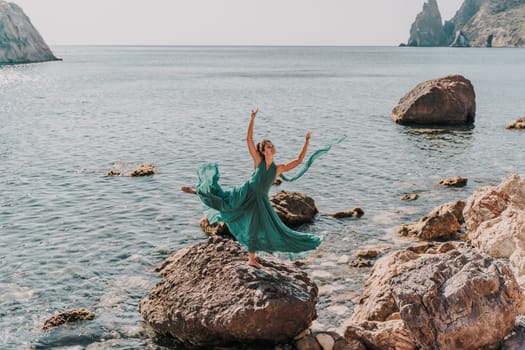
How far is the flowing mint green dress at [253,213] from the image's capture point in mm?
→ 12461

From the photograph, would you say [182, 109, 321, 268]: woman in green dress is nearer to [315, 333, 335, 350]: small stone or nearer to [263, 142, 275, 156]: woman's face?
[263, 142, 275, 156]: woman's face

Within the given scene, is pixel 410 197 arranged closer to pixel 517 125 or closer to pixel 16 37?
pixel 517 125

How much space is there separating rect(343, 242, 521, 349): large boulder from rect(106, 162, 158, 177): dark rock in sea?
2011cm

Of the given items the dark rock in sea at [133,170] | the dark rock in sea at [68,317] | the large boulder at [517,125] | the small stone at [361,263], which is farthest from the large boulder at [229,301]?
the large boulder at [517,125]

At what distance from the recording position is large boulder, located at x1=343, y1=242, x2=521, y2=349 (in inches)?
391

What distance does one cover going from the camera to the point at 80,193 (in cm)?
2561

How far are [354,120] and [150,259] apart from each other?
113 feet

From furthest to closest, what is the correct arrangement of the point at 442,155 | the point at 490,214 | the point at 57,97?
1. the point at 57,97
2. the point at 442,155
3. the point at 490,214

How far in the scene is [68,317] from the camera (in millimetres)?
13719

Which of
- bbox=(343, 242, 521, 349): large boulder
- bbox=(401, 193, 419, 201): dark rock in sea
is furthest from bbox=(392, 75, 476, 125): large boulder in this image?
bbox=(343, 242, 521, 349): large boulder

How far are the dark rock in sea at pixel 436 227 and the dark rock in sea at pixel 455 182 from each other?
21.1 ft

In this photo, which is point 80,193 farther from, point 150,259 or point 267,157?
point 267,157

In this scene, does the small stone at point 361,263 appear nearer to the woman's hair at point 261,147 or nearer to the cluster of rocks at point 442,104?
the woman's hair at point 261,147

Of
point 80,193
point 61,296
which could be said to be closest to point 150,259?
point 61,296
